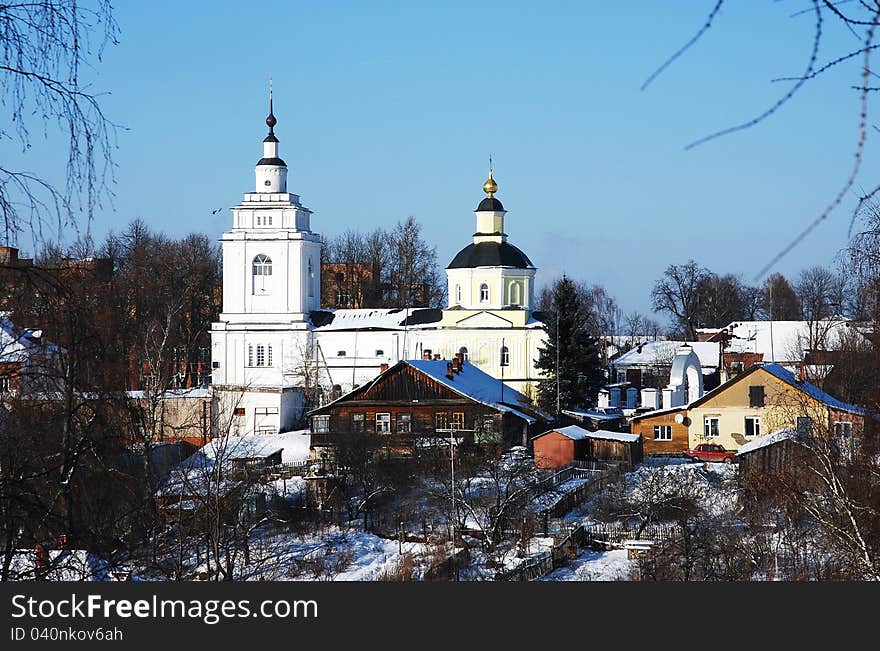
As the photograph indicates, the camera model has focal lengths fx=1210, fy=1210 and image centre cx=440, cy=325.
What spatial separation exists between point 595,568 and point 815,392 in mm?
12920

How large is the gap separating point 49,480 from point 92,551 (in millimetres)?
555

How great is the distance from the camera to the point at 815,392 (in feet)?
96.7

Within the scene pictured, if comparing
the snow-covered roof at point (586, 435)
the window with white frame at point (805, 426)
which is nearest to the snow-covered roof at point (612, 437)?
the snow-covered roof at point (586, 435)

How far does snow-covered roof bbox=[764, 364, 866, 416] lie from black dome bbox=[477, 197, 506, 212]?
64.4 ft

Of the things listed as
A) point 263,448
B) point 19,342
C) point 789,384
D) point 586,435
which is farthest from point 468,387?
point 19,342

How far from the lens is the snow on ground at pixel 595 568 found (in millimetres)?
17812

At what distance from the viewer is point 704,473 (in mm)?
25578

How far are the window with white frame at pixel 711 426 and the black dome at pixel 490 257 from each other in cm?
1751

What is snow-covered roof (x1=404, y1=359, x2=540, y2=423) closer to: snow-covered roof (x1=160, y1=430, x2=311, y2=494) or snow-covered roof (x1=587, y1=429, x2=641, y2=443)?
snow-covered roof (x1=587, y1=429, x2=641, y2=443)

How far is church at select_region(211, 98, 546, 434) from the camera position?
48500mm

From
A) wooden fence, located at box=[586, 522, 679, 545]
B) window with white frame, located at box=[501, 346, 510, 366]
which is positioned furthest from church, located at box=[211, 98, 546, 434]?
wooden fence, located at box=[586, 522, 679, 545]

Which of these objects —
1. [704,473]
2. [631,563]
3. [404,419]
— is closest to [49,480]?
[631,563]

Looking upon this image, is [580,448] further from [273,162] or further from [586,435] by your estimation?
[273,162]

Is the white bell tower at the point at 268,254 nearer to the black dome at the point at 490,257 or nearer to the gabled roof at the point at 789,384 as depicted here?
the black dome at the point at 490,257
